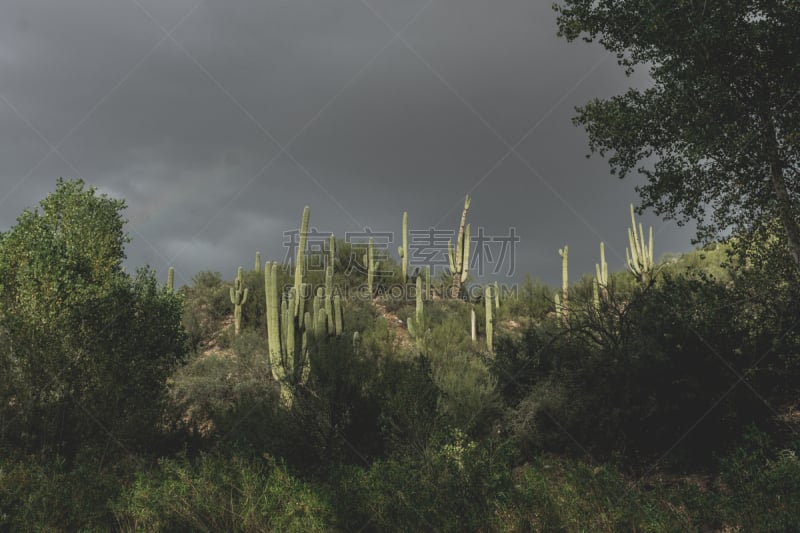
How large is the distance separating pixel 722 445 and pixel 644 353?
1.74 m

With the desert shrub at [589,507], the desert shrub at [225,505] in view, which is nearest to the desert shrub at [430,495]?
the desert shrub at [589,507]

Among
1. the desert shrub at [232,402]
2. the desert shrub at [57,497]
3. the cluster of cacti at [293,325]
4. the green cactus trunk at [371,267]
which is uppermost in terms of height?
the green cactus trunk at [371,267]

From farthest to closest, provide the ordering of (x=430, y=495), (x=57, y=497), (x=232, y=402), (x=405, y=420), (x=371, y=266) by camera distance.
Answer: (x=371, y=266)
(x=232, y=402)
(x=405, y=420)
(x=57, y=497)
(x=430, y=495)

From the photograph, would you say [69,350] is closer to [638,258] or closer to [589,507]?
[589,507]

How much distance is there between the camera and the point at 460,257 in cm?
2736

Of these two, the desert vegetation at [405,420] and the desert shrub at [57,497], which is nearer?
the desert vegetation at [405,420]

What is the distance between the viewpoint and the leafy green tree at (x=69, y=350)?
1012 centimetres

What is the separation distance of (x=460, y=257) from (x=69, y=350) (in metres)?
19.2

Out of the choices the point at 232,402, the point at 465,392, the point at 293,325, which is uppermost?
the point at 293,325

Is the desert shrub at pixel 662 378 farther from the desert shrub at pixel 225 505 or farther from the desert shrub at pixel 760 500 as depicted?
the desert shrub at pixel 225 505

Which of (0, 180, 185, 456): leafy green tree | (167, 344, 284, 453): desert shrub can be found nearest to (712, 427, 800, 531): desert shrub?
(167, 344, 284, 453): desert shrub

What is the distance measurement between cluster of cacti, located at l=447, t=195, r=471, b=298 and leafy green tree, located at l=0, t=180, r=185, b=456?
16.8 meters

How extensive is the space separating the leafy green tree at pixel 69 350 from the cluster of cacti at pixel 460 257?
16783 millimetres

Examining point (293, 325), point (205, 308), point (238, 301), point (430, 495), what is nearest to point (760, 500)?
point (430, 495)
